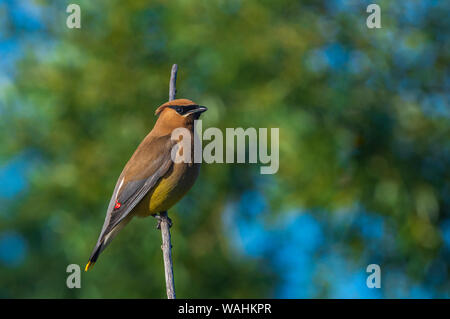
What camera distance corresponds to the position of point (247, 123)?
39.4ft

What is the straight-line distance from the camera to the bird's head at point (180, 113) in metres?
4.15

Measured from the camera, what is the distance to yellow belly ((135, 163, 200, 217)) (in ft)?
13.4

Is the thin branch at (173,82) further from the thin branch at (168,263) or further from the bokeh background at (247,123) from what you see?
the bokeh background at (247,123)

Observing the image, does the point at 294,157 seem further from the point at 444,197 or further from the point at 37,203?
the point at 37,203

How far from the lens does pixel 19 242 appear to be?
1427 cm

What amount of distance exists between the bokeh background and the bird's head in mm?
7387

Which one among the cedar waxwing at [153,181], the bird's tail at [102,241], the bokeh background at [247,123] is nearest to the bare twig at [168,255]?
the cedar waxwing at [153,181]

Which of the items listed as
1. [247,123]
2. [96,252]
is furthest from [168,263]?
[247,123]

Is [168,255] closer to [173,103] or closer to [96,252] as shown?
[96,252]

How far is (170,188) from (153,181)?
0.12m

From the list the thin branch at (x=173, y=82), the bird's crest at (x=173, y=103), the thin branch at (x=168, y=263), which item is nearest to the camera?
the thin branch at (x=168, y=263)

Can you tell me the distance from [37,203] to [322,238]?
5.95 metres

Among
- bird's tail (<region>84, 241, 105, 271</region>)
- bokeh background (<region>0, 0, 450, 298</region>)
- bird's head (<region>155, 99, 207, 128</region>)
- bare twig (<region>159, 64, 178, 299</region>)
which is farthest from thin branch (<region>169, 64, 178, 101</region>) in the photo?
bokeh background (<region>0, 0, 450, 298</region>)
